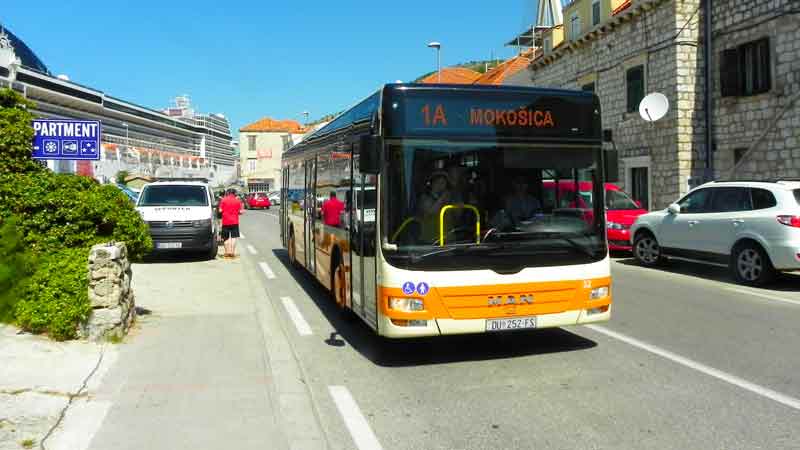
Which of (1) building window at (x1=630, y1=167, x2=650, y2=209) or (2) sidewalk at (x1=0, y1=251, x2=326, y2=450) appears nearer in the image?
(2) sidewalk at (x1=0, y1=251, x2=326, y2=450)

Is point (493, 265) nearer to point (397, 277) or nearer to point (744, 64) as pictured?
point (397, 277)

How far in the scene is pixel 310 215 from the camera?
11180 mm

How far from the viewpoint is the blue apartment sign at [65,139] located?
808 cm

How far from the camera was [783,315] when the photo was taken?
888cm

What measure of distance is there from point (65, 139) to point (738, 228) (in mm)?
10335

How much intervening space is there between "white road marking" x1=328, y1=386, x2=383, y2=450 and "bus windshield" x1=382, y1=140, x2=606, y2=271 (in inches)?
48.8

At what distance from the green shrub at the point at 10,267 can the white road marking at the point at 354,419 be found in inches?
138

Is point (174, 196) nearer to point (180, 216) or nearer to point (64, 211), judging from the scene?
point (180, 216)

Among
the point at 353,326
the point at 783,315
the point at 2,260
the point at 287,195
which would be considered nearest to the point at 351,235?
the point at 353,326

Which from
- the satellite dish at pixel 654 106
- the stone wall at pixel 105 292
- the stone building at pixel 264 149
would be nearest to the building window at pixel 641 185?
the satellite dish at pixel 654 106

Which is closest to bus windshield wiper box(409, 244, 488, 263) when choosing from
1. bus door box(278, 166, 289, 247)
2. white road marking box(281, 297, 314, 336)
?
white road marking box(281, 297, 314, 336)

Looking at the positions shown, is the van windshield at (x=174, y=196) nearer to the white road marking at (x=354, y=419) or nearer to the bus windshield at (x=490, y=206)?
the bus windshield at (x=490, y=206)

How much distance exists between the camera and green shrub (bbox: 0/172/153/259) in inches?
285

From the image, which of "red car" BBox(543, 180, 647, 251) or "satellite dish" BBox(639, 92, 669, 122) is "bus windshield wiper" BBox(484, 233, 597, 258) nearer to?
"red car" BBox(543, 180, 647, 251)
